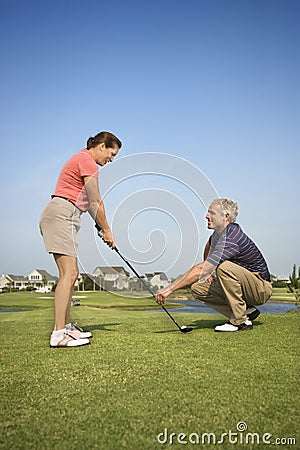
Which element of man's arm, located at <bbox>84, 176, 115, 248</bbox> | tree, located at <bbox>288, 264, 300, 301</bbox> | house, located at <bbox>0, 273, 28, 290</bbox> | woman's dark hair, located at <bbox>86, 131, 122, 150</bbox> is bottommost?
house, located at <bbox>0, 273, 28, 290</bbox>

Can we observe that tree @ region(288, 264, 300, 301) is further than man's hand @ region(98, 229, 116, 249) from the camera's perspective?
Yes

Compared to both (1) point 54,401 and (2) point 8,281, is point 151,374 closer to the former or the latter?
(1) point 54,401

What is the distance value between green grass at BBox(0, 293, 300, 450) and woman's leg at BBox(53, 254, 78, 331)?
1.02ft

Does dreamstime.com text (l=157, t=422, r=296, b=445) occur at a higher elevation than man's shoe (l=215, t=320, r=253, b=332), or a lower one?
higher

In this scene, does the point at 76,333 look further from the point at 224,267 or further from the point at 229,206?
the point at 229,206

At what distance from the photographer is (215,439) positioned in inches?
70.5

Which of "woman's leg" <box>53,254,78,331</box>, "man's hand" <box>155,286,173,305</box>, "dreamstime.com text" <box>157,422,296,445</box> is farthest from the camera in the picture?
"man's hand" <box>155,286,173,305</box>

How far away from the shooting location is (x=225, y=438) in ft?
5.90

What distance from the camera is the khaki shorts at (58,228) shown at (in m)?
4.18

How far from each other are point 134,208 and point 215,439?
3973mm

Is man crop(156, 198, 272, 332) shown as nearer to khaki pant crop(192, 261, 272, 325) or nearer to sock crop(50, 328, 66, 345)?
khaki pant crop(192, 261, 272, 325)

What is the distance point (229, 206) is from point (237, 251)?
1.71 feet

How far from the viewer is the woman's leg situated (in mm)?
4062

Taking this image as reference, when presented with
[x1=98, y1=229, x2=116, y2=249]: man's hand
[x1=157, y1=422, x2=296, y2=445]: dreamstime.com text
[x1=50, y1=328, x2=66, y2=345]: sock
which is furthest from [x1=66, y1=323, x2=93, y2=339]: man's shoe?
[x1=157, y1=422, x2=296, y2=445]: dreamstime.com text
